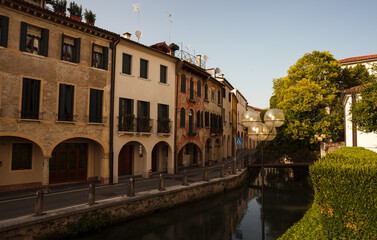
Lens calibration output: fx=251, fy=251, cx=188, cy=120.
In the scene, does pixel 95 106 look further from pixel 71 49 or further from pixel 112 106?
pixel 71 49

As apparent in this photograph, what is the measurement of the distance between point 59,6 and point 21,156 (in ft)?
31.4

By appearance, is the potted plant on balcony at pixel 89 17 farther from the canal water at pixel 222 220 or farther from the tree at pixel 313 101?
the tree at pixel 313 101

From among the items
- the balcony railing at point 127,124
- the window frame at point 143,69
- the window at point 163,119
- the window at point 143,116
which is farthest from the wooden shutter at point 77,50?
the window at point 163,119

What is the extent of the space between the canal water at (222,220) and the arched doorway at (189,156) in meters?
7.33

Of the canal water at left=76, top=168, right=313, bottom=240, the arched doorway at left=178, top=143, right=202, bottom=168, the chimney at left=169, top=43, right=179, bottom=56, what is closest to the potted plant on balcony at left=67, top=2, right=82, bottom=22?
the chimney at left=169, top=43, right=179, bottom=56

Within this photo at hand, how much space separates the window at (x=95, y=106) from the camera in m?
16.3

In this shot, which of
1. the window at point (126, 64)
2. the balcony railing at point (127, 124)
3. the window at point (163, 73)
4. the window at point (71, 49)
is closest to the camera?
the window at point (71, 49)

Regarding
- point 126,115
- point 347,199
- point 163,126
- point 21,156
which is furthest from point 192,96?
point 347,199

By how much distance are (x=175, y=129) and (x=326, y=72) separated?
19331 millimetres

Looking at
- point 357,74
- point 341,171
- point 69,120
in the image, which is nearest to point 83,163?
point 69,120

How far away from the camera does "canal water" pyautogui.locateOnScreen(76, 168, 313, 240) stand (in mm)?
11938

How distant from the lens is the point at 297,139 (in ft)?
93.5

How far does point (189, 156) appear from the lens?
2861 cm

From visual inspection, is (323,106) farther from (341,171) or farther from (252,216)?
(341,171)
